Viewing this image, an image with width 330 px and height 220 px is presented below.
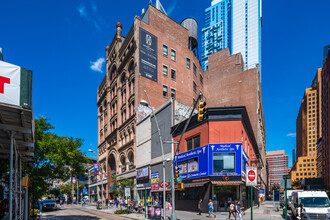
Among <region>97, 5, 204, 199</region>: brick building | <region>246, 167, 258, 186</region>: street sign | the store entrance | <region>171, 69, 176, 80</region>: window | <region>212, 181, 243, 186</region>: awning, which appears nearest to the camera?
<region>246, 167, 258, 186</region>: street sign

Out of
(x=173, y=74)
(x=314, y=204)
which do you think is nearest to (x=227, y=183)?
(x=314, y=204)

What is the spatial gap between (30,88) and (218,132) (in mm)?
24344

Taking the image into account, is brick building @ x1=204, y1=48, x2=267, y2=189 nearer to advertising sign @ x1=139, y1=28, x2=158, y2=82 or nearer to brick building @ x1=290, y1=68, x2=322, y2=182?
advertising sign @ x1=139, y1=28, x2=158, y2=82

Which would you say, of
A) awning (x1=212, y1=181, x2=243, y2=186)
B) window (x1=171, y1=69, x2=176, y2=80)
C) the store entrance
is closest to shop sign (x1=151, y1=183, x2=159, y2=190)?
the store entrance

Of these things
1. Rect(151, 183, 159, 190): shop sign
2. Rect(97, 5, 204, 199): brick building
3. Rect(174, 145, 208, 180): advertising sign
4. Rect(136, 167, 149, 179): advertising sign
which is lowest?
Rect(151, 183, 159, 190): shop sign

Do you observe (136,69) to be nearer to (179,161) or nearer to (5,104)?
(179,161)

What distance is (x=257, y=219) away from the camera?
78.0 feet

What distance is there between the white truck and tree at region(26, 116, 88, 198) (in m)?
19.9

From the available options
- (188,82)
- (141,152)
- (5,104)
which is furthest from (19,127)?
(188,82)

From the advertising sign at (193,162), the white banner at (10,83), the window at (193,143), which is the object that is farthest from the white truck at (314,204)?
the white banner at (10,83)

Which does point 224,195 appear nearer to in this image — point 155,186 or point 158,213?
point 158,213

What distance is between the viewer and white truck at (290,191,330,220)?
18.9 metres

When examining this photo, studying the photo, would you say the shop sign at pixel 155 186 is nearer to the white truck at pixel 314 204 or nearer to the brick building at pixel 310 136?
the white truck at pixel 314 204

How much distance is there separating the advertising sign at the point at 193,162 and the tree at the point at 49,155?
13025 mm
